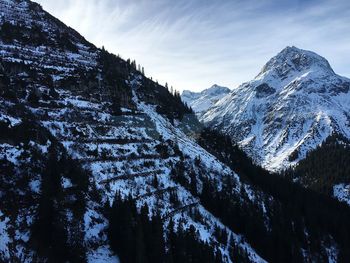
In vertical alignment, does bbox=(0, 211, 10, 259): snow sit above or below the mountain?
below

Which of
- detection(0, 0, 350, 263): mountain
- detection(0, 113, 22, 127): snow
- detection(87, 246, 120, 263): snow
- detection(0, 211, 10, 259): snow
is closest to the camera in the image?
detection(0, 211, 10, 259): snow

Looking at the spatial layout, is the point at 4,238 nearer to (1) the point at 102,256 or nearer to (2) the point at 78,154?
(1) the point at 102,256

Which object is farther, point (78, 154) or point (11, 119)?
point (78, 154)

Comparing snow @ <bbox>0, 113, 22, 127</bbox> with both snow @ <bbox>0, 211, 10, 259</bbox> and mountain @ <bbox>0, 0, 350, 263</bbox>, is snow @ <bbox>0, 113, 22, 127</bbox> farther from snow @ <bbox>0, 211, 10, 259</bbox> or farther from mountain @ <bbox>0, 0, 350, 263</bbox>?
snow @ <bbox>0, 211, 10, 259</bbox>

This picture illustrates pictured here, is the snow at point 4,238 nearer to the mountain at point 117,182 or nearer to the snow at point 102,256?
the mountain at point 117,182

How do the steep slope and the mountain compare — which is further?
the mountain

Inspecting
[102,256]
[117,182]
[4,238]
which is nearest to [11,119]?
[117,182]

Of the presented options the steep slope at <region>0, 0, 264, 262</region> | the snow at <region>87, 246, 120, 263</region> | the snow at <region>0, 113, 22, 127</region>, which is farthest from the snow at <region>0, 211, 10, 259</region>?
the snow at <region>0, 113, 22, 127</region>

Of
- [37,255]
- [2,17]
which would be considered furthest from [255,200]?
[2,17]

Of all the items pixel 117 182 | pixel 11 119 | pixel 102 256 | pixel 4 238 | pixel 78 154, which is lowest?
pixel 102 256
